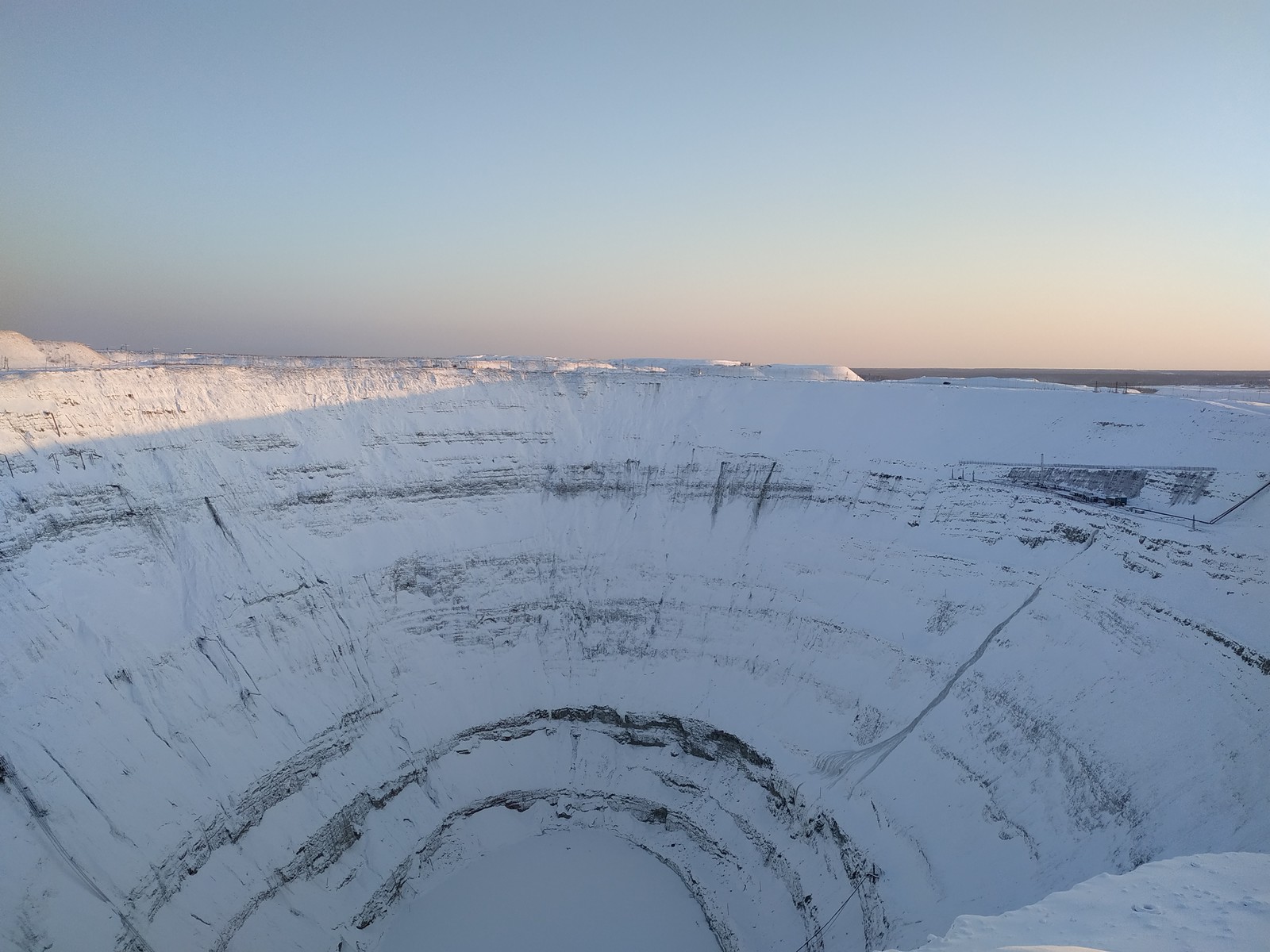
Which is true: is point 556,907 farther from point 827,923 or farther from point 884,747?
point 884,747

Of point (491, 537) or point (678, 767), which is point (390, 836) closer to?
point (678, 767)

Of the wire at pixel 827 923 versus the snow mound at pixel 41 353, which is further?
the snow mound at pixel 41 353

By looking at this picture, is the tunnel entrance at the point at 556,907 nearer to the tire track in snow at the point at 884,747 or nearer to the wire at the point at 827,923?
the wire at the point at 827,923

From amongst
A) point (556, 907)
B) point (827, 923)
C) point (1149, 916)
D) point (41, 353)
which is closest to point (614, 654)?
point (556, 907)

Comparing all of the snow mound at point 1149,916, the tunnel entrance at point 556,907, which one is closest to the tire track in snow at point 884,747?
the tunnel entrance at point 556,907

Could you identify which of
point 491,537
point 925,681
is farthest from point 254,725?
point 925,681

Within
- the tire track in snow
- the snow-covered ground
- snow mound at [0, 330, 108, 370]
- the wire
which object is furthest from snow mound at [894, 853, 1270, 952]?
snow mound at [0, 330, 108, 370]

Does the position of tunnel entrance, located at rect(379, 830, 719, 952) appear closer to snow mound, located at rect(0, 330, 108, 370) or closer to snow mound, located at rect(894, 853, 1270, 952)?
snow mound, located at rect(894, 853, 1270, 952)
